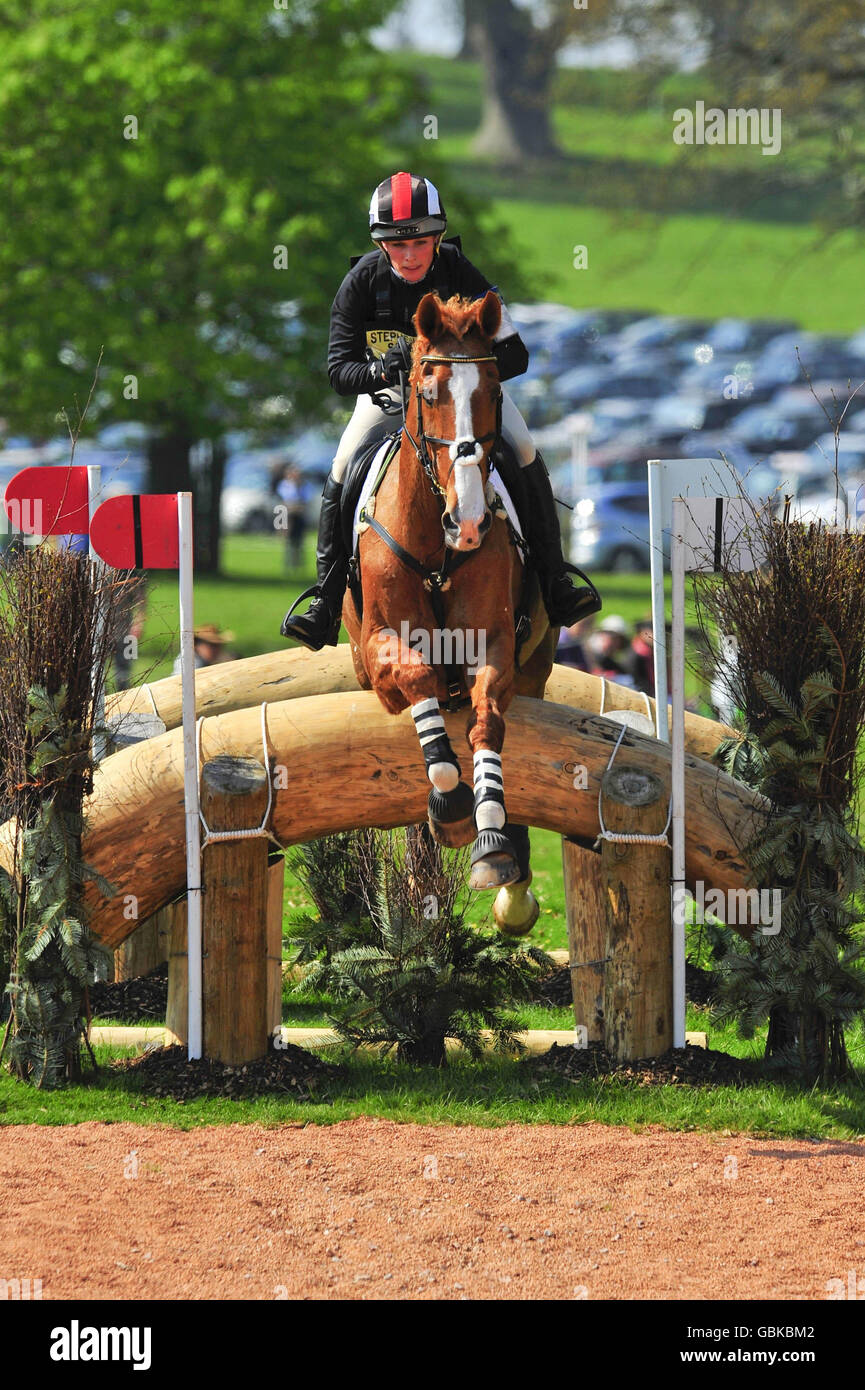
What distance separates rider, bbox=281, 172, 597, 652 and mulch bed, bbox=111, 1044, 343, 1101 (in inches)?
82.2

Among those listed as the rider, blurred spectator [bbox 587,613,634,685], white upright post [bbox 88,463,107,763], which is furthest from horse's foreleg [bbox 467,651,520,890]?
blurred spectator [bbox 587,613,634,685]

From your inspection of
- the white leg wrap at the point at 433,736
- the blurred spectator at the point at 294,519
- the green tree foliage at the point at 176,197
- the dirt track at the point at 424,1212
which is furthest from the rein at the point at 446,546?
the blurred spectator at the point at 294,519

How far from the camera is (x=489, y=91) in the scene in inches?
3118

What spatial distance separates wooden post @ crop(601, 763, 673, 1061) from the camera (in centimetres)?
834

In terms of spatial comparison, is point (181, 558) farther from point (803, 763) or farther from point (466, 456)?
point (803, 763)

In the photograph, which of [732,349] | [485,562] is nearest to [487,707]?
[485,562]

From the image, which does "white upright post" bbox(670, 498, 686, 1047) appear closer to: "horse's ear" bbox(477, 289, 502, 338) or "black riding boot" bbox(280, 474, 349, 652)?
"horse's ear" bbox(477, 289, 502, 338)

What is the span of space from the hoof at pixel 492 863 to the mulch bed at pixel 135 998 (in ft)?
11.5

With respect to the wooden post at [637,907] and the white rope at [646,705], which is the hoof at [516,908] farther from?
the white rope at [646,705]

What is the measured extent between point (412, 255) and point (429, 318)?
1.04 m

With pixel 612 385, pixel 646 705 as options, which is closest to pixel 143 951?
pixel 646 705

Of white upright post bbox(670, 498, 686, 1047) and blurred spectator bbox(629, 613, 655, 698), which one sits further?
blurred spectator bbox(629, 613, 655, 698)

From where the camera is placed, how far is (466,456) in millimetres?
7035

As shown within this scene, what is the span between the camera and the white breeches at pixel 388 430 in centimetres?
859
